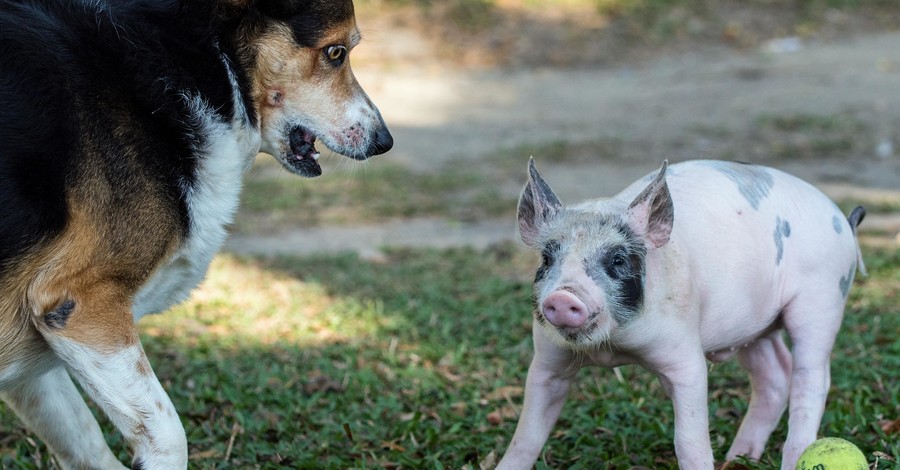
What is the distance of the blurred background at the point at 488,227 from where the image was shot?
468cm

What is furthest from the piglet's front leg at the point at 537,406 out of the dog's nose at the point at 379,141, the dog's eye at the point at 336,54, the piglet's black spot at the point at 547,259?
the dog's eye at the point at 336,54

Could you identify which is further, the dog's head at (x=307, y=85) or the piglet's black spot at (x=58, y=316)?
the dog's head at (x=307, y=85)

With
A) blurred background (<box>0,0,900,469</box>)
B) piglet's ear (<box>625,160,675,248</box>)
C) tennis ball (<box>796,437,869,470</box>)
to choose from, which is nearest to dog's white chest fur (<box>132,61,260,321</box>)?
blurred background (<box>0,0,900,469</box>)

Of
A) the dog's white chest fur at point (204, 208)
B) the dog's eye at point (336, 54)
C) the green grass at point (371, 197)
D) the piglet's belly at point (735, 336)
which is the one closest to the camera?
the dog's white chest fur at point (204, 208)

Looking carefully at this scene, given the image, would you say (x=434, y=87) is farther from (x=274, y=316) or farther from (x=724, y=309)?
(x=724, y=309)

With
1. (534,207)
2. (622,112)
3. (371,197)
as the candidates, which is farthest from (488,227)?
(534,207)

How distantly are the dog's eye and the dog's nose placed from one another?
12.4 inches

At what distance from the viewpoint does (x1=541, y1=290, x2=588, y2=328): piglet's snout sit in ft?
11.0

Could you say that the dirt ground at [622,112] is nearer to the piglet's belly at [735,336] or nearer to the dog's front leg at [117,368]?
the piglet's belly at [735,336]

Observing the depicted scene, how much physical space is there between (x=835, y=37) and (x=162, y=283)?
46.9 feet

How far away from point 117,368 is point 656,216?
1.83 meters

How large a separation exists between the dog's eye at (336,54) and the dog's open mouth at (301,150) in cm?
29

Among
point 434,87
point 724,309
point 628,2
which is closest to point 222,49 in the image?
point 724,309

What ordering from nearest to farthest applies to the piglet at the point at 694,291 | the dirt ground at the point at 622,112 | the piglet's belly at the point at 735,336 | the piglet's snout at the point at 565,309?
the piglet's snout at the point at 565,309, the piglet at the point at 694,291, the piglet's belly at the point at 735,336, the dirt ground at the point at 622,112
